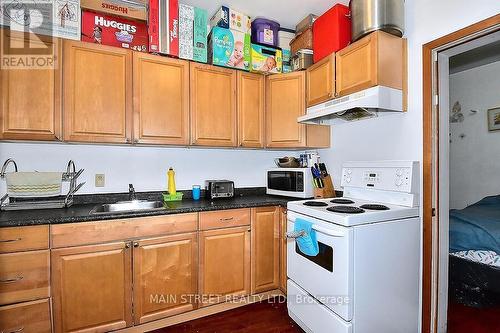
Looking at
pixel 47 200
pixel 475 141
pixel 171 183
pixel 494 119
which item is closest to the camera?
pixel 47 200

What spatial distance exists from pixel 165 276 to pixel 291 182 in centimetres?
136

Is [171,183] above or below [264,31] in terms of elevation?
below

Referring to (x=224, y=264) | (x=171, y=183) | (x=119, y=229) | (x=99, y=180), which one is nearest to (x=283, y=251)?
(x=224, y=264)

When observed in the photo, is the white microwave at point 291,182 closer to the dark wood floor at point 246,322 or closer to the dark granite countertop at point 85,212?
the dark granite countertop at point 85,212

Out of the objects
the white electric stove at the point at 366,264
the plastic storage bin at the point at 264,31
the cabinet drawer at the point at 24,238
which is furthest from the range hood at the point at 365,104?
the cabinet drawer at the point at 24,238

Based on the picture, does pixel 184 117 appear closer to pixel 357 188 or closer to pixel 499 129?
pixel 357 188

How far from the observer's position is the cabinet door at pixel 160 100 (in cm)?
198

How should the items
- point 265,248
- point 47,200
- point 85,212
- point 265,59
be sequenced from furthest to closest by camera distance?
point 265,59
point 265,248
point 47,200
point 85,212

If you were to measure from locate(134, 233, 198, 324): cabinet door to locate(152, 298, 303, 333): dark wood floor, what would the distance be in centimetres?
14

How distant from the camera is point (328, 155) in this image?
2570mm

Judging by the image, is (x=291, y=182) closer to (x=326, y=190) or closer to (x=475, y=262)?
(x=326, y=190)

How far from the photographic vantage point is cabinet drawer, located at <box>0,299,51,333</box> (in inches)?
55.4

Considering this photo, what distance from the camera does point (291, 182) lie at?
2441mm

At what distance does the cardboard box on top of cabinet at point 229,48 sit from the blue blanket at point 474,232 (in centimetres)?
242
